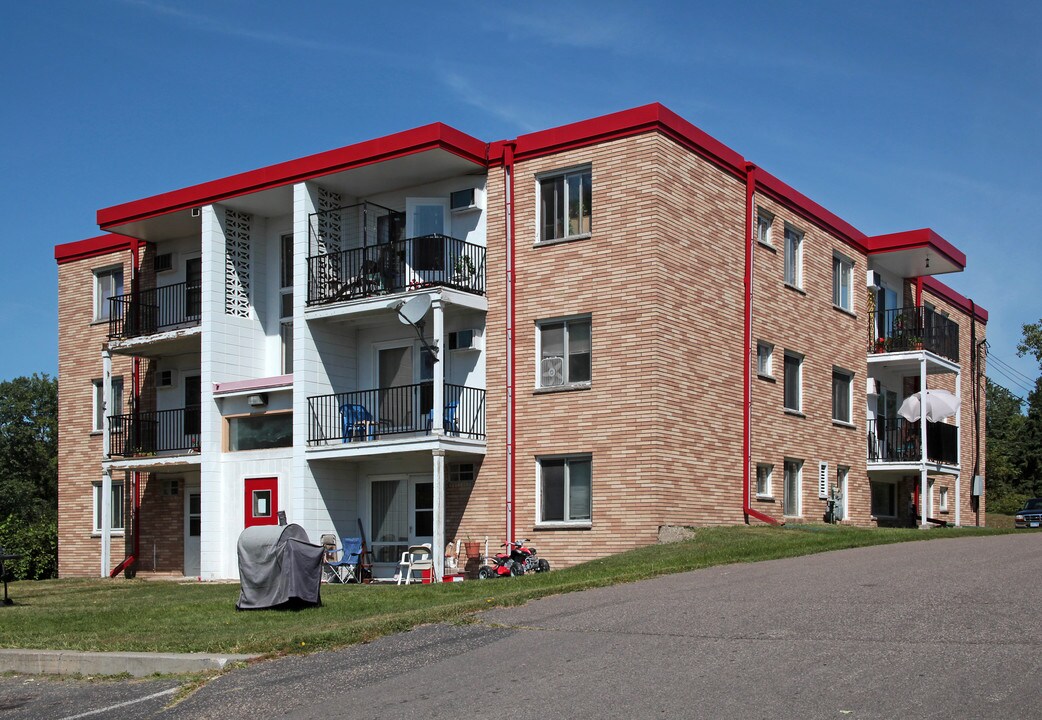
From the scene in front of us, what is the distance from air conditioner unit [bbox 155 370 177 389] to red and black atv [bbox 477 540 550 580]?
11.2m

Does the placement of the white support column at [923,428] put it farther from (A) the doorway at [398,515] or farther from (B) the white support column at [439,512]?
(B) the white support column at [439,512]

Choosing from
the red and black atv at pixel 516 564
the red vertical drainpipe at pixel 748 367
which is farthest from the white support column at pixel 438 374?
the red vertical drainpipe at pixel 748 367

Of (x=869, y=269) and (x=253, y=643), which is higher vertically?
(x=869, y=269)

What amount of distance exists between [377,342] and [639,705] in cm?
1649

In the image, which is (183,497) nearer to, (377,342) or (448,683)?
(377,342)

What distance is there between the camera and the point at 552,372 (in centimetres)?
2209

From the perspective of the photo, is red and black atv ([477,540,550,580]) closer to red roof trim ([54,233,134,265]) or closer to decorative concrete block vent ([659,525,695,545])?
decorative concrete block vent ([659,525,695,545])

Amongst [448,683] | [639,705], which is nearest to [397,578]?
[448,683]

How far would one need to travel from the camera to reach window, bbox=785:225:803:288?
86.0 ft

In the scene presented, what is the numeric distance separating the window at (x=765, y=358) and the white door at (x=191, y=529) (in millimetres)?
12707

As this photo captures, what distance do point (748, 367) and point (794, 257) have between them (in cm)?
408

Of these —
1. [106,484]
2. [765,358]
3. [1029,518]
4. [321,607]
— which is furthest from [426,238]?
[1029,518]

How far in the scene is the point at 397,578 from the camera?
22.1 metres

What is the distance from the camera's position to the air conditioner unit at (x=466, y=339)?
75.0 ft
